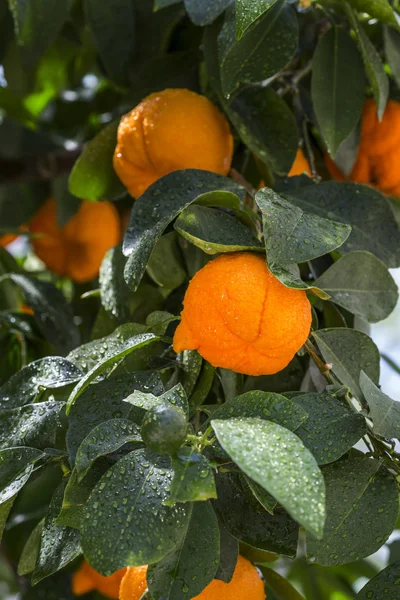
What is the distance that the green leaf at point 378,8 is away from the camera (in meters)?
0.78

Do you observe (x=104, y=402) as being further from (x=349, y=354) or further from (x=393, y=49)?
(x=393, y=49)

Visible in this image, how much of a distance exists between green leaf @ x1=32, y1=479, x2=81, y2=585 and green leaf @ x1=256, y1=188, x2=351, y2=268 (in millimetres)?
261

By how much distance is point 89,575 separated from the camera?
3.14 ft

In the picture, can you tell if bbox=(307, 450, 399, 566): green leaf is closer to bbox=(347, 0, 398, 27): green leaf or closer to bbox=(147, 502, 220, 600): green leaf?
bbox=(147, 502, 220, 600): green leaf

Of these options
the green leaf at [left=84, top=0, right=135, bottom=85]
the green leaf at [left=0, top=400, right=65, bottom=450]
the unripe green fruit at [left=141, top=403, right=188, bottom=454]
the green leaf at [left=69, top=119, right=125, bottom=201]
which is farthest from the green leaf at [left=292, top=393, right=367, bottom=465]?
the green leaf at [left=84, top=0, right=135, bottom=85]

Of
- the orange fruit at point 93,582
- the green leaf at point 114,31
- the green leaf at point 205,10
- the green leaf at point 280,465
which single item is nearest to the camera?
the green leaf at point 280,465

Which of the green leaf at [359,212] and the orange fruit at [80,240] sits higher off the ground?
the green leaf at [359,212]

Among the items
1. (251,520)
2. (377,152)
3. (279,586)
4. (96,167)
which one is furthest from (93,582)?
(377,152)

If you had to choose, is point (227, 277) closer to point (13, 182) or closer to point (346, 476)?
point (346, 476)

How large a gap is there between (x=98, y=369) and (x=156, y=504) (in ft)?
0.42

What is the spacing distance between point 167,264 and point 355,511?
0.32 m

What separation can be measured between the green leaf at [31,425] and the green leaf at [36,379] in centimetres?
2

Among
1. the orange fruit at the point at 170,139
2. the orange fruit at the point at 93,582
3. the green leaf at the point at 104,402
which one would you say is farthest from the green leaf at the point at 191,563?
the orange fruit at the point at 170,139

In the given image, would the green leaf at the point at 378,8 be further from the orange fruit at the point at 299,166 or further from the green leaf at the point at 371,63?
the orange fruit at the point at 299,166
